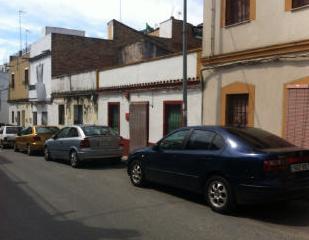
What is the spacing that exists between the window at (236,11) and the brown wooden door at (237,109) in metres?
2.22

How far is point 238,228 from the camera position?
7.27m

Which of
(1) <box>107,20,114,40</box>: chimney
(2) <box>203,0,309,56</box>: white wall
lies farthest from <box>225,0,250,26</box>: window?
(1) <box>107,20,114,40</box>: chimney

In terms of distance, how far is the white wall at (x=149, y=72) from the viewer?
16.5 m

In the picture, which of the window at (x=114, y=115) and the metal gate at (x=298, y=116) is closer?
the metal gate at (x=298, y=116)

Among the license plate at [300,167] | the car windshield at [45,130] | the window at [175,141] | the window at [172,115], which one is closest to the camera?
the license plate at [300,167]

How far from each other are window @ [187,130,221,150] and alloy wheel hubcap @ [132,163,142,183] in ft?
6.57

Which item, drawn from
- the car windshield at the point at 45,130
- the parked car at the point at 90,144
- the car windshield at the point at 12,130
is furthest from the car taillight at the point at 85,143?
the car windshield at the point at 12,130

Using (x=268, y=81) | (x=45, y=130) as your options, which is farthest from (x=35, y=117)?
(x=268, y=81)

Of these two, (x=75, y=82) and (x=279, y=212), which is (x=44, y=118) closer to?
(x=75, y=82)

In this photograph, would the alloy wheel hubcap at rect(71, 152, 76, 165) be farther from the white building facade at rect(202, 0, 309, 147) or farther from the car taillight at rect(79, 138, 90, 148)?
the white building facade at rect(202, 0, 309, 147)

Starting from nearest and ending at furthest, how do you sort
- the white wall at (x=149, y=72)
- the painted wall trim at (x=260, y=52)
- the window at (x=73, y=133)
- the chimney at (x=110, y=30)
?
the painted wall trim at (x=260, y=52) < the window at (x=73, y=133) < the white wall at (x=149, y=72) < the chimney at (x=110, y=30)

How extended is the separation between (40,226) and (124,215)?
4.75 ft

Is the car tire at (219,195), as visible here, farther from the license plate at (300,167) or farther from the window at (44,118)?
the window at (44,118)

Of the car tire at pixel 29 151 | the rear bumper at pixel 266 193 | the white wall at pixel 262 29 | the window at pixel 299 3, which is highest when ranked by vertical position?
the window at pixel 299 3
